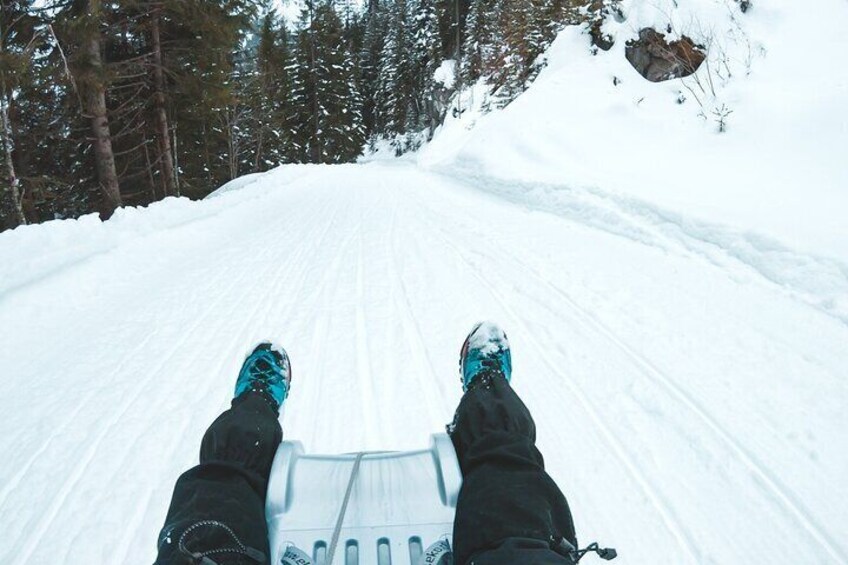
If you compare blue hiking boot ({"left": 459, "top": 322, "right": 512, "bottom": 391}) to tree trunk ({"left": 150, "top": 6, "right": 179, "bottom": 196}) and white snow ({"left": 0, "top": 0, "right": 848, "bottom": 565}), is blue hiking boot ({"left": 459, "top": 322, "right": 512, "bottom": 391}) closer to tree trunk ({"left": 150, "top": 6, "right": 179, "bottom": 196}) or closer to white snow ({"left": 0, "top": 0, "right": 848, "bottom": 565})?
white snow ({"left": 0, "top": 0, "right": 848, "bottom": 565})

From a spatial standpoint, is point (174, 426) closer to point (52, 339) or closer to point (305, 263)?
point (52, 339)

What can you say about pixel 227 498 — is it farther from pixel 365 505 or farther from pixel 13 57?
pixel 13 57

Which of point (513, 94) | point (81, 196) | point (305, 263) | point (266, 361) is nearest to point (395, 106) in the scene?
point (513, 94)

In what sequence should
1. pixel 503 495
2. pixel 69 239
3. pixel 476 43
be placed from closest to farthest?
pixel 503 495
pixel 69 239
pixel 476 43

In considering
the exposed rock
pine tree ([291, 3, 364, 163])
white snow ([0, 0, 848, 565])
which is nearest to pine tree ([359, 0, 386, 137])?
pine tree ([291, 3, 364, 163])

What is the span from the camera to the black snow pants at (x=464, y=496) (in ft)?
4.90

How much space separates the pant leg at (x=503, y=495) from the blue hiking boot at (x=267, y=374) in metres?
1.05

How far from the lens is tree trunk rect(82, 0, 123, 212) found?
918cm

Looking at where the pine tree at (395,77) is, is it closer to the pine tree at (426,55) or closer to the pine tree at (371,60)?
the pine tree at (426,55)

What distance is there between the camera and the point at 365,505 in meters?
1.81

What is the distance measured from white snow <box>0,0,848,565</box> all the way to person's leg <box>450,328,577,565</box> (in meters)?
0.59

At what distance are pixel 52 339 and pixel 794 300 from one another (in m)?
6.17

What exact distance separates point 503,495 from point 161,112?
1436cm

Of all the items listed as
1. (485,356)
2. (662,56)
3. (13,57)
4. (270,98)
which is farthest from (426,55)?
(485,356)
